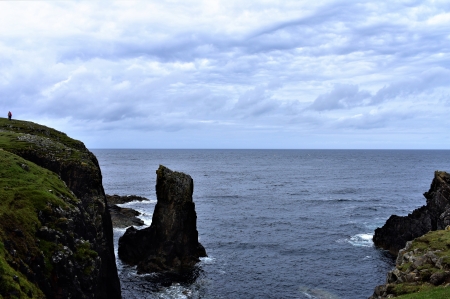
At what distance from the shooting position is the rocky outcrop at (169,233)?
186ft

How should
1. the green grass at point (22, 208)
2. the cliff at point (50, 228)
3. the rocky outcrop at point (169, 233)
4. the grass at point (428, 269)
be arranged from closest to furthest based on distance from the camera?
the green grass at point (22, 208) → the cliff at point (50, 228) → the grass at point (428, 269) → the rocky outcrop at point (169, 233)

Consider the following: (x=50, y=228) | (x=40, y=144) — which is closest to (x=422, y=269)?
(x=50, y=228)

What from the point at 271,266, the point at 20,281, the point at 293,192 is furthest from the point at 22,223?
the point at 293,192

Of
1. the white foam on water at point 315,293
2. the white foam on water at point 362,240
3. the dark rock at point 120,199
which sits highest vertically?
the dark rock at point 120,199

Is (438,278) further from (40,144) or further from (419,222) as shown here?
(40,144)

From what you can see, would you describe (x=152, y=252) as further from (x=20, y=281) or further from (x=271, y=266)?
(x=20, y=281)

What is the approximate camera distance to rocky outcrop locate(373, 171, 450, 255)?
6019 centimetres

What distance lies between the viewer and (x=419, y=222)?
A: 204 feet

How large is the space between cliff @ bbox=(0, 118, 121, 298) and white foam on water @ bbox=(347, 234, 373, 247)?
41.9 m

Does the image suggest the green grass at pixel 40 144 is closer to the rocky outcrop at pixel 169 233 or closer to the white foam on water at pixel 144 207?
the rocky outcrop at pixel 169 233

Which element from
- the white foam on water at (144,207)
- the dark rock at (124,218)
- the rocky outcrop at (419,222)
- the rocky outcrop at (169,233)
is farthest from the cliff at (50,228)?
the rocky outcrop at (419,222)

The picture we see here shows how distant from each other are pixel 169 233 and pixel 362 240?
33921 mm

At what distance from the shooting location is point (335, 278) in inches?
2058

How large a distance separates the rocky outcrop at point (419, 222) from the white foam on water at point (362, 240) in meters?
1.70
